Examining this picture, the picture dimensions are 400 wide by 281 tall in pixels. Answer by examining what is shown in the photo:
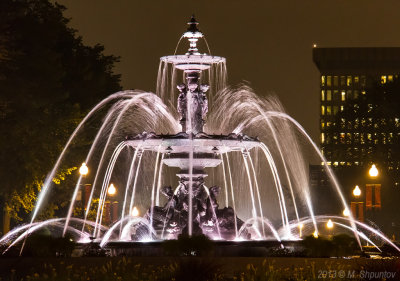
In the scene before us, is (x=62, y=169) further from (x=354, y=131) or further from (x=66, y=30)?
(x=354, y=131)

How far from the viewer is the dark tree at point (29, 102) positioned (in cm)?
5697

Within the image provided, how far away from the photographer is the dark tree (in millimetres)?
56969

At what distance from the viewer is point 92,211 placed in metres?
68.8

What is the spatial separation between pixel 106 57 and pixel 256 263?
51362 mm

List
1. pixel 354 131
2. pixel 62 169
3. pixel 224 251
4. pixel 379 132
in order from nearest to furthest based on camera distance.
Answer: pixel 224 251
pixel 62 169
pixel 379 132
pixel 354 131

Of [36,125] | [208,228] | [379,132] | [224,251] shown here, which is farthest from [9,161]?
[379,132]

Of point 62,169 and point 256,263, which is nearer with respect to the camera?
point 256,263

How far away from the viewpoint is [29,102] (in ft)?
190

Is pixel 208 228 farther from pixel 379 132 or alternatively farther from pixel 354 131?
pixel 354 131

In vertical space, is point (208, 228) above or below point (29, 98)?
below

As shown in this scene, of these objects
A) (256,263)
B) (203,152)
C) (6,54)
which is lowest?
(256,263)

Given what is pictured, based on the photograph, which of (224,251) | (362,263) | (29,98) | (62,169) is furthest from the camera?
(62,169)

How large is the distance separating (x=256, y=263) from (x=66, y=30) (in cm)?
4305

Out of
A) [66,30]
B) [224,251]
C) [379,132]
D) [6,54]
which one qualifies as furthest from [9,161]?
[379,132]
